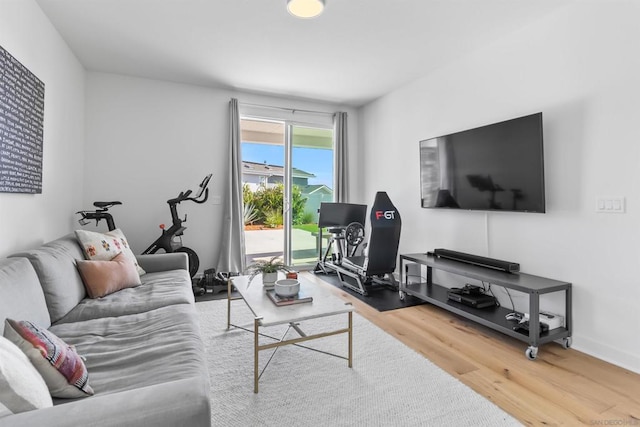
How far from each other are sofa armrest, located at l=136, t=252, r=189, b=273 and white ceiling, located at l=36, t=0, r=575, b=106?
6.87 ft

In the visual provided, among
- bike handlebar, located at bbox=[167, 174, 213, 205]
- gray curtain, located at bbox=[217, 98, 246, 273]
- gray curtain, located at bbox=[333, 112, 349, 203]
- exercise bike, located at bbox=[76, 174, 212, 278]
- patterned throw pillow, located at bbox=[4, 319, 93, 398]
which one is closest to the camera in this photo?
patterned throw pillow, located at bbox=[4, 319, 93, 398]

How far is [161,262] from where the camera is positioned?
2.99 meters

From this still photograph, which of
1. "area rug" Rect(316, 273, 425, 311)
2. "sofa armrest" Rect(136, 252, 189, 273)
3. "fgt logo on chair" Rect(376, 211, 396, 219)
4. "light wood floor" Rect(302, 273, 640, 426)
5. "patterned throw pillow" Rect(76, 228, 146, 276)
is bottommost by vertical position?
"light wood floor" Rect(302, 273, 640, 426)

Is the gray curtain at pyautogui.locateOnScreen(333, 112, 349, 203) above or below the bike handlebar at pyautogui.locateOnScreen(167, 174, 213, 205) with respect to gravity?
above

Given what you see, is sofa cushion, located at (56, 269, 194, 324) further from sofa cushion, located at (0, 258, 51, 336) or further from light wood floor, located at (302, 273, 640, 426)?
light wood floor, located at (302, 273, 640, 426)

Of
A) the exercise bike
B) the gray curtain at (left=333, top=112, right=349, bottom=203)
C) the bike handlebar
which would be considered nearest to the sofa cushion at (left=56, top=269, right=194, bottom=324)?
the exercise bike

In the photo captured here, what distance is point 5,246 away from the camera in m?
2.06

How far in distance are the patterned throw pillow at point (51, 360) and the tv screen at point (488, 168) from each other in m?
3.03

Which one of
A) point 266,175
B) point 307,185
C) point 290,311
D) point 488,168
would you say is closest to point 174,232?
point 266,175

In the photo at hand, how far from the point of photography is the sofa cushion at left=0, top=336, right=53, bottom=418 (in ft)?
2.73

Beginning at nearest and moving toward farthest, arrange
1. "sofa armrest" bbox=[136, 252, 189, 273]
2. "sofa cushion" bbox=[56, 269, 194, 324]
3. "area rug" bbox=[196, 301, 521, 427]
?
"area rug" bbox=[196, 301, 521, 427] → "sofa cushion" bbox=[56, 269, 194, 324] → "sofa armrest" bbox=[136, 252, 189, 273]

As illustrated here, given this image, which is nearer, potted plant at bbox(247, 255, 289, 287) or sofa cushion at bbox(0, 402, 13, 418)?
sofa cushion at bbox(0, 402, 13, 418)

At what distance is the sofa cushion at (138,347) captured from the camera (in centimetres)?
126

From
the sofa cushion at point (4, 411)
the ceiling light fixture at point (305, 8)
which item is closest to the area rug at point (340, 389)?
the sofa cushion at point (4, 411)
